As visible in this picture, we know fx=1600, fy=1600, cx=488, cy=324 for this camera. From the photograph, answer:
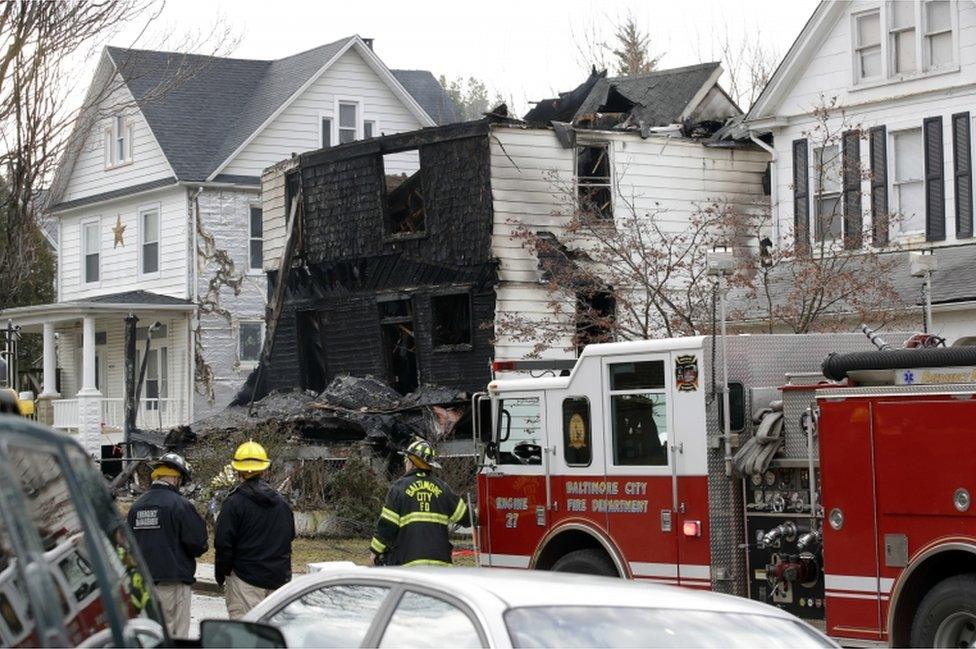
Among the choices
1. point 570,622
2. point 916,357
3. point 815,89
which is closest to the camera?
point 570,622

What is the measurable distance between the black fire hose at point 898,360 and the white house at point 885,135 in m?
11.8

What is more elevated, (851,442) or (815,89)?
(815,89)

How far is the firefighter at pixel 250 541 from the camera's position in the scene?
10.5 metres

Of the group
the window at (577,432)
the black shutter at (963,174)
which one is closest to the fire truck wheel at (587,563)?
the window at (577,432)

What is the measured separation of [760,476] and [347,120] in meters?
29.5

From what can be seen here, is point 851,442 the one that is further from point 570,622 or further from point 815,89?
point 815,89

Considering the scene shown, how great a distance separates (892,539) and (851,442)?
72 centimetres

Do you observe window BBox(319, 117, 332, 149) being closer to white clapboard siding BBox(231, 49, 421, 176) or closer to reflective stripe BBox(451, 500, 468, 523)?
white clapboard siding BBox(231, 49, 421, 176)

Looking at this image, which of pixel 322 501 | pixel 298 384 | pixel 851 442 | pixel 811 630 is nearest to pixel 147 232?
pixel 298 384

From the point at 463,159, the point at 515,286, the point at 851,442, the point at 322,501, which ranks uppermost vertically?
the point at 463,159

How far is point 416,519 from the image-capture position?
11367 millimetres

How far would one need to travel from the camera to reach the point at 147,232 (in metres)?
39.9

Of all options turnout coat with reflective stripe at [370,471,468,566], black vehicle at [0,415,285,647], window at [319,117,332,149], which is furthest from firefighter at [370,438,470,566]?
window at [319,117,332,149]

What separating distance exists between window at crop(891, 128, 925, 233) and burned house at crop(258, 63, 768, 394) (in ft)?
15.1
